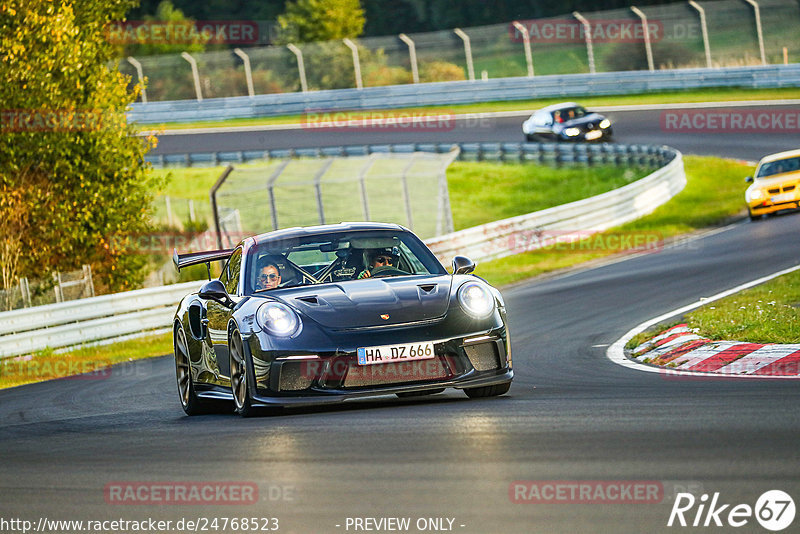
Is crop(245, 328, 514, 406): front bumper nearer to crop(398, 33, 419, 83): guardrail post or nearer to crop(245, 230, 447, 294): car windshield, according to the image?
crop(245, 230, 447, 294): car windshield

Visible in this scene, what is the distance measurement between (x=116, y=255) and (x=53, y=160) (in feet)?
7.27

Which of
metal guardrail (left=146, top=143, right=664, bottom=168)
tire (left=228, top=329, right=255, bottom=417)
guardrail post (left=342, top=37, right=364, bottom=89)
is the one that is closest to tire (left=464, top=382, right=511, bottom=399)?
tire (left=228, top=329, right=255, bottom=417)

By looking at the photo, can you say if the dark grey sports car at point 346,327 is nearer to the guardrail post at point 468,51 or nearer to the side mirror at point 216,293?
the side mirror at point 216,293

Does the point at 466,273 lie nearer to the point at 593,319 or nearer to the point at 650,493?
the point at 650,493

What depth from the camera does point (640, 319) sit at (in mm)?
14414

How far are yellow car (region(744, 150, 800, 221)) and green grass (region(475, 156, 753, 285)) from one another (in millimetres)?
1266

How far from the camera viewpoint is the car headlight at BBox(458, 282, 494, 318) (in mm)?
8398

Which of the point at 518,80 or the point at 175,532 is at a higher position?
the point at 175,532

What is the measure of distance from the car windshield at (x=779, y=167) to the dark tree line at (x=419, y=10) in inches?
1812

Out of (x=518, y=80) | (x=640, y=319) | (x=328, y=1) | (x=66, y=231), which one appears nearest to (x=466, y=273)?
(x=640, y=319)

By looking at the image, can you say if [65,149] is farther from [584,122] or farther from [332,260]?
[584,122]

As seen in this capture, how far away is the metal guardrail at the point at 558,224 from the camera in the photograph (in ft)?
80.2

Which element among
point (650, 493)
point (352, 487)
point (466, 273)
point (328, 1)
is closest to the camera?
point (650, 493)

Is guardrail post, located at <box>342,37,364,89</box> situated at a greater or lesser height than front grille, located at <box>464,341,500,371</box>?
lesser
